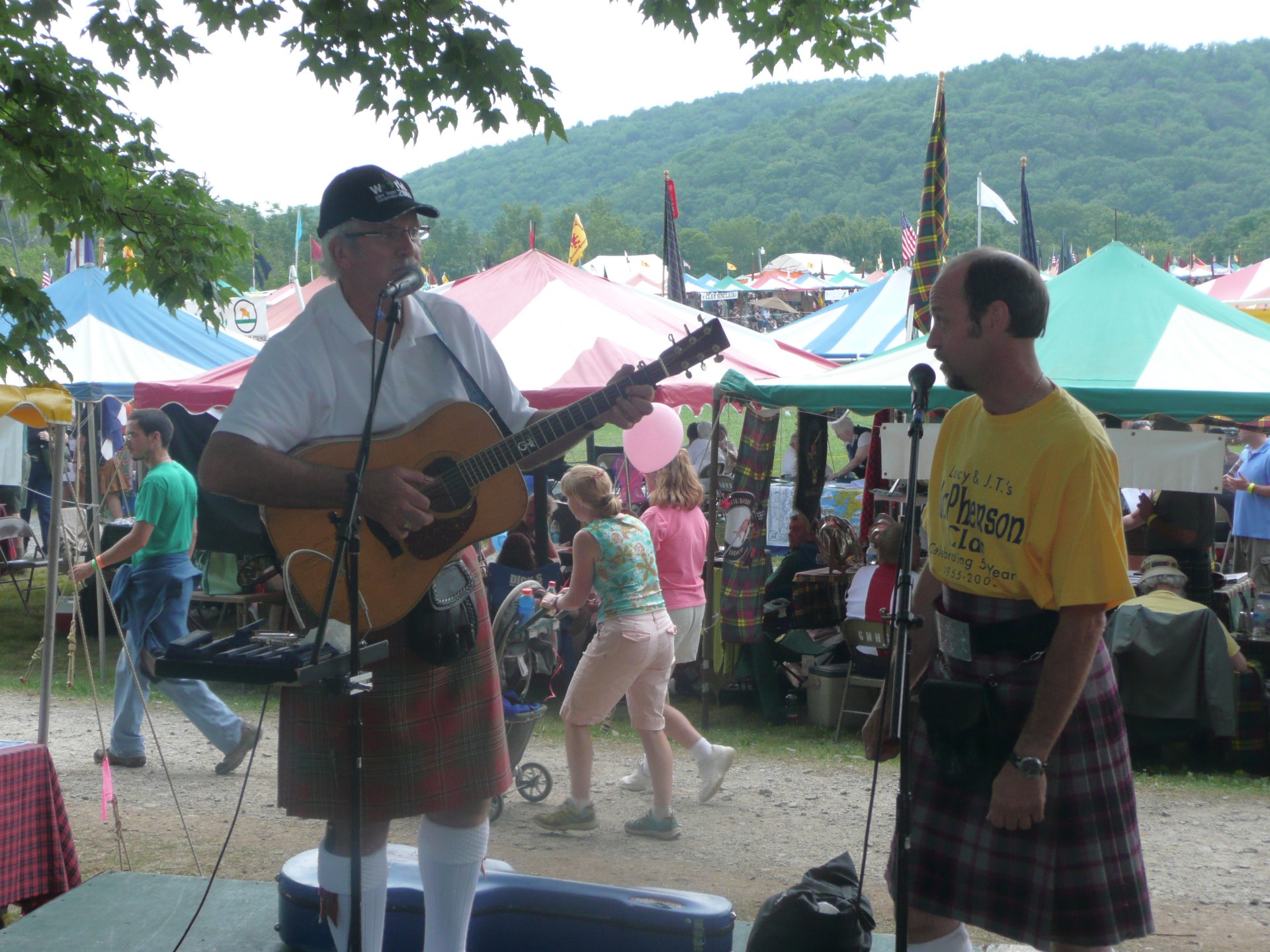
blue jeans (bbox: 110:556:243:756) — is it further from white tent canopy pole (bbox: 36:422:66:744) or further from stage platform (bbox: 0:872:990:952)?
stage platform (bbox: 0:872:990:952)

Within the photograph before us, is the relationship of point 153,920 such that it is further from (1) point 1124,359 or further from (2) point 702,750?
(1) point 1124,359

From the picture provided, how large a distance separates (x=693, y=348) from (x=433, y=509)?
784mm

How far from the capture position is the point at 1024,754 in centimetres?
202

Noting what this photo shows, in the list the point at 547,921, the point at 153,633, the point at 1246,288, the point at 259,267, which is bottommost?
the point at 547,921

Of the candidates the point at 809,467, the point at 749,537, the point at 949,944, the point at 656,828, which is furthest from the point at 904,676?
the point at 809,467

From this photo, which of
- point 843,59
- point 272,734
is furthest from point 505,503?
point 272,734

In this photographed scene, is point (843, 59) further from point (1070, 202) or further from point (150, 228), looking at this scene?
point (1070, 202)

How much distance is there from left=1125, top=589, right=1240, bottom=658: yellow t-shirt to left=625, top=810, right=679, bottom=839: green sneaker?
264 centimetres

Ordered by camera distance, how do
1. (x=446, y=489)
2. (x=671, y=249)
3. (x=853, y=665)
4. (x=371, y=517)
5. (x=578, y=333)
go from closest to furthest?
1. (x=371, y=517)
2. (x=446, y=489)
3. (x=853, y=665)
4. (x=578, y=333)
5. (x=671, y=249)

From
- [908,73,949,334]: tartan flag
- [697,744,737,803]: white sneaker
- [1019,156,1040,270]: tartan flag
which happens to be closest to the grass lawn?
[697,744,737,803]: white sneaker

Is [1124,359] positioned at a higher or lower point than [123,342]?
lower

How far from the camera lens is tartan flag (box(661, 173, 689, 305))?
35.8 ft

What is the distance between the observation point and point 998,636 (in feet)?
6.94

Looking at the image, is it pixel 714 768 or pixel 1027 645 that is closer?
pixel 1027 645
